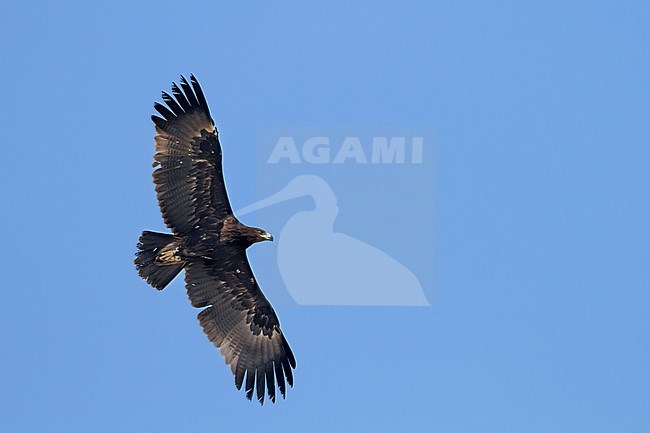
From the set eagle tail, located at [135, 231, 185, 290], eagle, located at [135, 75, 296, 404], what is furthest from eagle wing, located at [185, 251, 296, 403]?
eagle tail, located at [135, 231, 185, 290]

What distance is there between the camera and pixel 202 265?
35.3 ft

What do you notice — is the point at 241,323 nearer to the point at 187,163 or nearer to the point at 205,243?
the point at 205,243

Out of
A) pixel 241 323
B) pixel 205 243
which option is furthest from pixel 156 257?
pixel 241 323

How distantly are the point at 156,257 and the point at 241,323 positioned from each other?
3.82 feet

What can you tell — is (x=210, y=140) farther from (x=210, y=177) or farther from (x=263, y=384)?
(x=263, y=384)

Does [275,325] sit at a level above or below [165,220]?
below

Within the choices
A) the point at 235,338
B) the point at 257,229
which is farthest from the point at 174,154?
the point at 235,338

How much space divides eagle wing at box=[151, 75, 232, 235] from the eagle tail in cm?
17

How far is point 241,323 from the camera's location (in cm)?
1104

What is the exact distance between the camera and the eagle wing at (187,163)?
34.1 ft

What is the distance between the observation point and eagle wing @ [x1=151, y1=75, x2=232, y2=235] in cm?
1039

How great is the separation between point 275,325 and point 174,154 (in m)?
1.90

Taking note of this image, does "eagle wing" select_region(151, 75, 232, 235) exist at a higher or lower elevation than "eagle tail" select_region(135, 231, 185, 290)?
higher

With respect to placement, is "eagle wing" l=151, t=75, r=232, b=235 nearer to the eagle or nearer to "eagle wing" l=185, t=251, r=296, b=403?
the eagle
